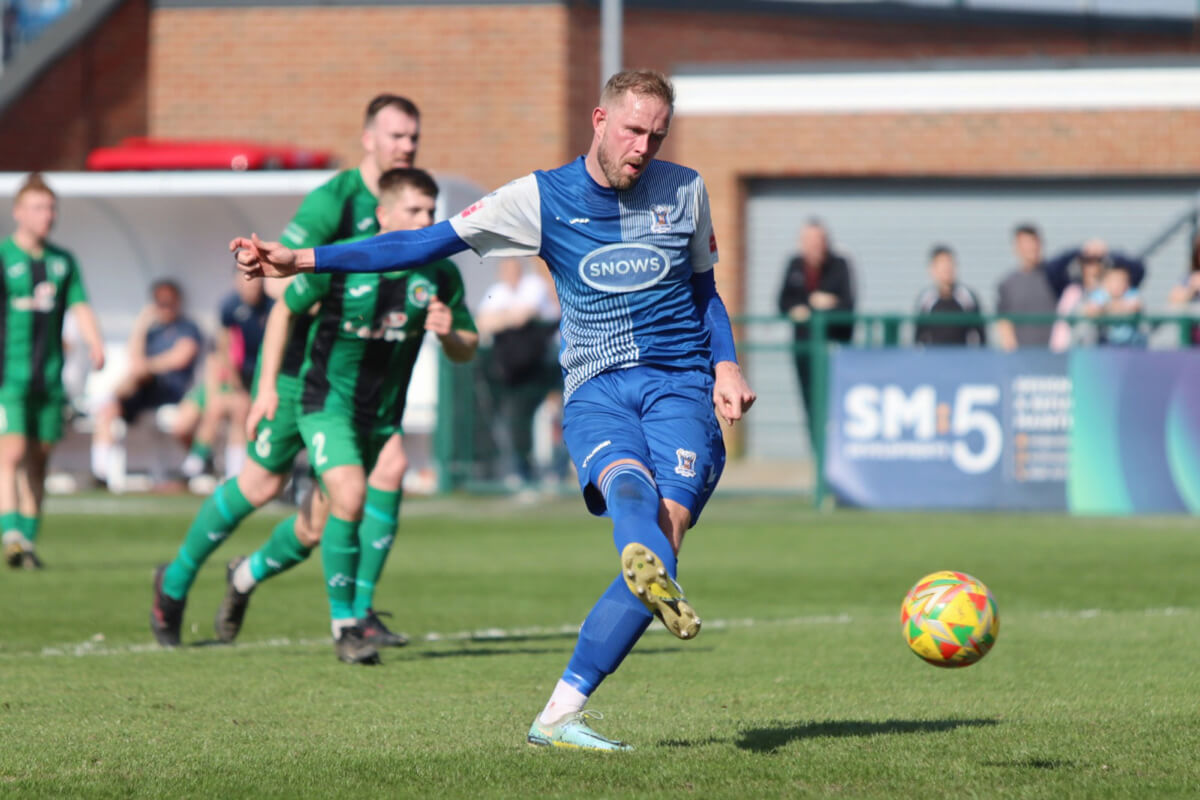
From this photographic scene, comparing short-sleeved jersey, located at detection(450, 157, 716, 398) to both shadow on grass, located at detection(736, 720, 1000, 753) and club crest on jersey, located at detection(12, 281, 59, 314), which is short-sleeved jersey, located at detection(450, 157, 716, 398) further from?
club crest on jersey, located at detection(12, 281, 59, 314)

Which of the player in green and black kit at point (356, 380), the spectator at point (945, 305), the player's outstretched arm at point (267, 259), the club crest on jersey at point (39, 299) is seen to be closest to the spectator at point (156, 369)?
the club crest on jersey at point (39, 299)

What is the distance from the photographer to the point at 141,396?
1917cm

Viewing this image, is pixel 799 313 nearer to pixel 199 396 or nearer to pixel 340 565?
pixel 199 396

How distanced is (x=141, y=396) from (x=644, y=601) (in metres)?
15.0

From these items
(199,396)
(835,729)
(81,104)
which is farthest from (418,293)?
(81,104)

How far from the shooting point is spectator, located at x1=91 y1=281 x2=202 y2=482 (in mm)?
19078

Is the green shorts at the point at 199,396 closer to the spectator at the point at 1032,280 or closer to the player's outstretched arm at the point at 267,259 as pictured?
the spectator at the point at 1032,280

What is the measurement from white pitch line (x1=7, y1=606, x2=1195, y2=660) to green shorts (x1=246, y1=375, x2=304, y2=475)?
0.82 meters

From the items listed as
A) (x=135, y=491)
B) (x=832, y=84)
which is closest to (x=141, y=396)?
(x=135, y=491)

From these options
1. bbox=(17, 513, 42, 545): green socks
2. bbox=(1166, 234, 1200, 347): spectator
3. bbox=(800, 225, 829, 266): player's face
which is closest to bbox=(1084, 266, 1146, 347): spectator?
bbox=(1166, 234, 1200, 347): spectator

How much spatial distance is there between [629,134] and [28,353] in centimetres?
734

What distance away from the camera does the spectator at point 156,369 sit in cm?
1908

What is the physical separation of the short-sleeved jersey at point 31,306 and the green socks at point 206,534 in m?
4.14

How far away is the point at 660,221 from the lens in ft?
18.8
